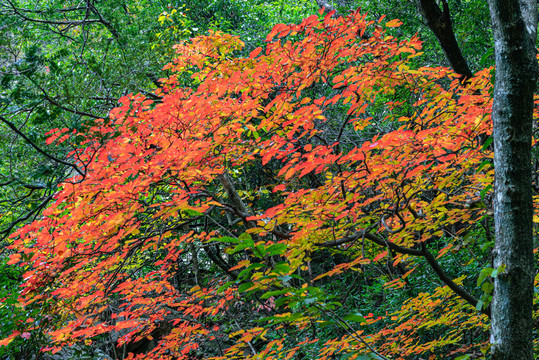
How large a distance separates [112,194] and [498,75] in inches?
113

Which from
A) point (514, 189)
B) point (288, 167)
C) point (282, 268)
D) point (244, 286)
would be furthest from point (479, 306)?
Result: point (288, 167)

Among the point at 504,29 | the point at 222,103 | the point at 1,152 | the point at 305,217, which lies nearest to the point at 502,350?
the point at 504,29

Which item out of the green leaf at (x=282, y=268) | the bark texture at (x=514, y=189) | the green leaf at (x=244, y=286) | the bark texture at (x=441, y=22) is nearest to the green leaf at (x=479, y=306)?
the bark texture at (x=514, y=189)

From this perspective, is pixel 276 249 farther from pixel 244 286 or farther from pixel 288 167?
pixel 288 167

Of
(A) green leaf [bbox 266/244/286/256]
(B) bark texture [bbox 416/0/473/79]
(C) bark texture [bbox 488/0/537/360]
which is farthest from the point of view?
(B) bark texture [bbox 416/0/473/79]

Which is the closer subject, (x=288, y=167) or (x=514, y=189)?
(x=514, y=189)

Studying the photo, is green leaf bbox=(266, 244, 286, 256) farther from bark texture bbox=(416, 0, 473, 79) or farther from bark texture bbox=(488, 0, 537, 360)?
bark texture bbox=(416, 0, 473, 79)

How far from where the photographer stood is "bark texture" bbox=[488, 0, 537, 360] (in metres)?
1.71

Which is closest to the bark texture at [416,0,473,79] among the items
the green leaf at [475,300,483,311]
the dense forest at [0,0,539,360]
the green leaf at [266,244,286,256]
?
the dense forest at [0,0,539,360]

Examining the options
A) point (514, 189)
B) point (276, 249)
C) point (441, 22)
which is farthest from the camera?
point (441, 22)

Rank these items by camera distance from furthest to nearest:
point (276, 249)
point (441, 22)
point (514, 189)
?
1. point (441, 22)
2. point (514, 189)
3. point (276, 249)

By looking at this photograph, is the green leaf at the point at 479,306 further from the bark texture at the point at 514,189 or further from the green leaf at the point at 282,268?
the green leaf at the point at 282,268

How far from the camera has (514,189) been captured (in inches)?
68.8

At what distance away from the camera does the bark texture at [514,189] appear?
1.71 m
